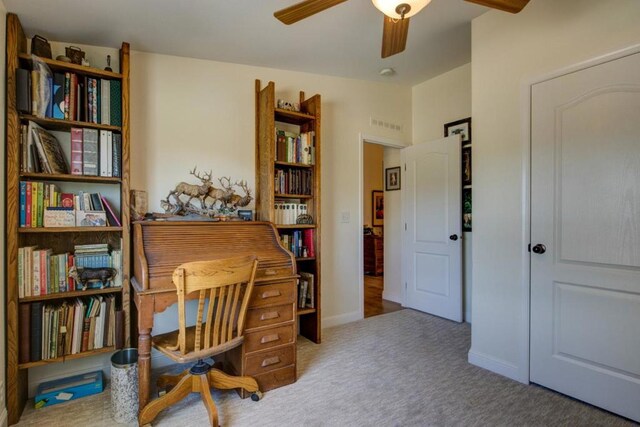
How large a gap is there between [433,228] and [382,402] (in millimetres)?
2140

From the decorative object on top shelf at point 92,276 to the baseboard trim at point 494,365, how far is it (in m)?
2.73

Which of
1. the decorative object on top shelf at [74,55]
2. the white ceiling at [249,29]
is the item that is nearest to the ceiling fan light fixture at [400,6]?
the white ceiling at [249,29]

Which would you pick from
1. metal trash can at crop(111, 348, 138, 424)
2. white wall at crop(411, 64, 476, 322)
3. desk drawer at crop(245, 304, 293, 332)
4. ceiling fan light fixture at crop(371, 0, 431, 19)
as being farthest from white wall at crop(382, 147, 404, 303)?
metal trash can at crop(111, 348, 138, 424)

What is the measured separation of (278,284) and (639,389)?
215cm

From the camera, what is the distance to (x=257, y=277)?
2.16 m

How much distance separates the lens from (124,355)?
208 centimetres

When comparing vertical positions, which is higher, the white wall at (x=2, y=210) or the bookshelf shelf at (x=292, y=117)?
the bookshelf shelf at (x=292, y=117)

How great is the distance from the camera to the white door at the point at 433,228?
3.45 m

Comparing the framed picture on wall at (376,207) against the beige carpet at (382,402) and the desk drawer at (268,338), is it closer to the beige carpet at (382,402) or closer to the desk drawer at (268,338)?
the beige carpet at (382,402)

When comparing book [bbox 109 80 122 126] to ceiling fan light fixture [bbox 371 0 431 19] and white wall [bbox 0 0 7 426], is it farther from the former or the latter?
ceiling fan light fixture [bbox 371 0 431 19]

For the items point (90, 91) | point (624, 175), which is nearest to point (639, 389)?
point (624, 175)

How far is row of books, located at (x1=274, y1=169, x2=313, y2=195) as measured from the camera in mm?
2896

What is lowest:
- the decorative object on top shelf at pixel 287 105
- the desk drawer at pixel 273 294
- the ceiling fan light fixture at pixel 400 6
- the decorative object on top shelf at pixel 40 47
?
the desk drawer at pixel 273 294

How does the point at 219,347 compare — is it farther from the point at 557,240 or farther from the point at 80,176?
the point at 557,240
